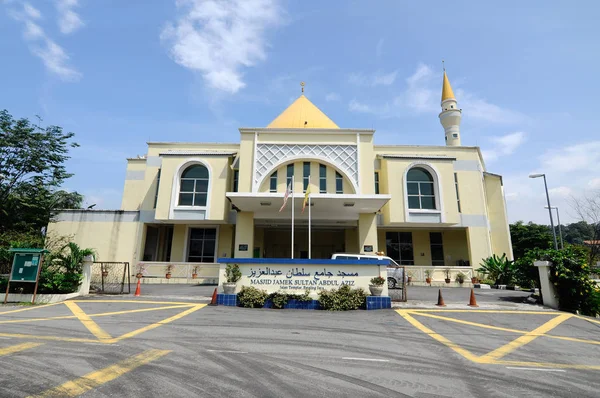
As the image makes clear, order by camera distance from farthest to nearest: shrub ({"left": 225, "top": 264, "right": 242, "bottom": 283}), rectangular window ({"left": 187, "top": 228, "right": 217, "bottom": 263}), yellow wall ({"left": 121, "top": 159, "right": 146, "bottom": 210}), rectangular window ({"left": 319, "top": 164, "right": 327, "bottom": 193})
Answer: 1. yellow wall ({"left": 121, "top": 159, "right": 146, "bottom": 210})
2. rectangular window ({"left": 187, "top": 228, "right": 217, "bottom": 263})
3. rectangular window ({"left": 319, "top": 164, "right": 327, "bottom": 193})
4. shrub ({"left": 225, "top": 264, "right": 242, "bottom": 283})

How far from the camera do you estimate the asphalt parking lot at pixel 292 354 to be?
14.1 feet

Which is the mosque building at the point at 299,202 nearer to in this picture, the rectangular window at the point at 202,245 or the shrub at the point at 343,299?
the rectangular window at the point at 202,245

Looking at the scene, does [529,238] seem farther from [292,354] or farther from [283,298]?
[292,354]

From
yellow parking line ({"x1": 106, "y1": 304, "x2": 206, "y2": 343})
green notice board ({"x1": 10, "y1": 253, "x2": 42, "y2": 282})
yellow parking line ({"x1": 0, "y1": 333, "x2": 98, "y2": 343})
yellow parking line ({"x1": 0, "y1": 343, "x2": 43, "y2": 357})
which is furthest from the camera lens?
green notice board ({"x1": 10, "y1": 253, "x2": 42, "y2": 282})

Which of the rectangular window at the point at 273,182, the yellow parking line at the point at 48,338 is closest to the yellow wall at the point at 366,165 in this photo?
the rectangular window at the point at 273,182

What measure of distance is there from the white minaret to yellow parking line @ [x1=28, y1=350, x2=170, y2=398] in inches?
1292

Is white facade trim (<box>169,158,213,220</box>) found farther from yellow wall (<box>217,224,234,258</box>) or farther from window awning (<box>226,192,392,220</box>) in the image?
window awning (<box>226,192,392,220</box>)

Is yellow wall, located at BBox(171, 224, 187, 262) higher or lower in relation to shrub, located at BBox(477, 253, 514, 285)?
higher

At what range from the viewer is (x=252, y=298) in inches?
431

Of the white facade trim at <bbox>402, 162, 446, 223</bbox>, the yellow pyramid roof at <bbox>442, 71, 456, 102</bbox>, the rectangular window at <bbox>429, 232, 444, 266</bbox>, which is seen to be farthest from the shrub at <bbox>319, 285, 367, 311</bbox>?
the yellow pyramid roof at <bbox>442, 71, 456, 102</bbox>

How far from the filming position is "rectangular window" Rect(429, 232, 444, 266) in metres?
24.3

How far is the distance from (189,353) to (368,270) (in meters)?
7.30

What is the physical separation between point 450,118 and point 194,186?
26.6 m

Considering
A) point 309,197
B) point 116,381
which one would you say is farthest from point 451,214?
point 116,381
